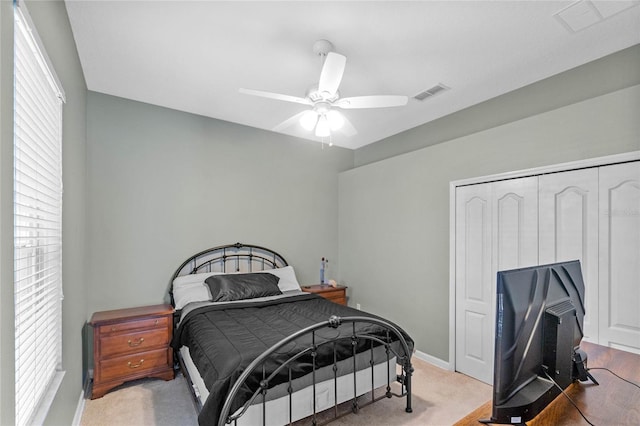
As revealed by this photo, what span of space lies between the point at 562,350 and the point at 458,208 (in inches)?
90.4

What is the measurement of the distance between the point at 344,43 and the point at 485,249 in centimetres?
224

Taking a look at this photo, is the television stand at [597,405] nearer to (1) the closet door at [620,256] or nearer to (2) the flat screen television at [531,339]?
(2) the flat screen television at [531,339]

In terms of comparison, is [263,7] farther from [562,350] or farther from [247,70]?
[562,350]

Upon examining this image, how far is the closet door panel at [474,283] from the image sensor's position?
9.72 feet

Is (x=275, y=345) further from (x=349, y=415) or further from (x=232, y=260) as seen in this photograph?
(x=232, y=260)

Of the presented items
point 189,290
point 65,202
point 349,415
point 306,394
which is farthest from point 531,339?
point 189,290

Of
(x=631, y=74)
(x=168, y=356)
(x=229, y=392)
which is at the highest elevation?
(x=631, y=74)

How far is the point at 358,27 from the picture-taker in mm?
2172

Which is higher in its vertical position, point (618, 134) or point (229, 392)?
Result: point (618, 134)

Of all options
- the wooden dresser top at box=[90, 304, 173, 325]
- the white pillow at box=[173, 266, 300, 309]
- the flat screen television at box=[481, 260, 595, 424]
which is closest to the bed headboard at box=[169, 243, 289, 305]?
the white pillow at box=[173, 266, 300, 309]

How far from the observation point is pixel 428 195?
351cm

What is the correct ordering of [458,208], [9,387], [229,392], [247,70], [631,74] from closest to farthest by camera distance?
[9,387]
[229,392]
[631,74]
[247,70]
[458,208]

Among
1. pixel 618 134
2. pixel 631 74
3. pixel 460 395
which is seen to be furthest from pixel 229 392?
pixel 631 74

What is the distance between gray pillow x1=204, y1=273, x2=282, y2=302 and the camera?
10.6ft
